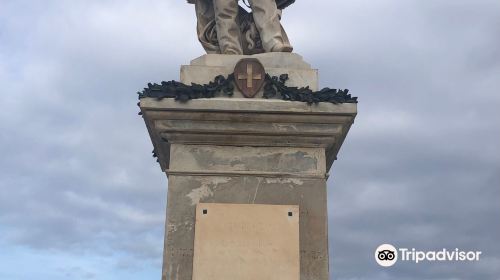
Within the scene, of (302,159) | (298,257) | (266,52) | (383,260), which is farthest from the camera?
(383,260)

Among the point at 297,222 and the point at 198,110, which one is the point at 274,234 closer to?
the point at 297,222

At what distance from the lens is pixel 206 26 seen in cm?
779

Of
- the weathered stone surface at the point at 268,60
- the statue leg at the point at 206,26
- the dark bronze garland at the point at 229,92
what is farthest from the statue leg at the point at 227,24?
the dark bronze garland at the point at 229,92

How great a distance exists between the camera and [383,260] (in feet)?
26.5

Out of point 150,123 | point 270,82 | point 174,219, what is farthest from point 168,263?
point 270,82

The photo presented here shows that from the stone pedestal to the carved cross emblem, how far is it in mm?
236

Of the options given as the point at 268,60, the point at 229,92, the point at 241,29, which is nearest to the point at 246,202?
the point at 229,92

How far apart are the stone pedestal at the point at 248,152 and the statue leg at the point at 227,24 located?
3.72 feet

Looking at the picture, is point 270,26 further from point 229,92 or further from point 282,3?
point 229,92

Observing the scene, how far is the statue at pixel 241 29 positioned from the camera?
24.0ft

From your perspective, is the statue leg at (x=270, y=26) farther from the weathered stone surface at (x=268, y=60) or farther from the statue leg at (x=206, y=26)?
the statue leg at (x=206, y=26)

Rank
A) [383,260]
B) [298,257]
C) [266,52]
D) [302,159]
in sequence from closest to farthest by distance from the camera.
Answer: [298,257]
[302,159]
[266,52]
[383,260]

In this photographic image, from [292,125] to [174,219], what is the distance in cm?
145

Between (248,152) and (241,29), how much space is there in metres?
1.83
